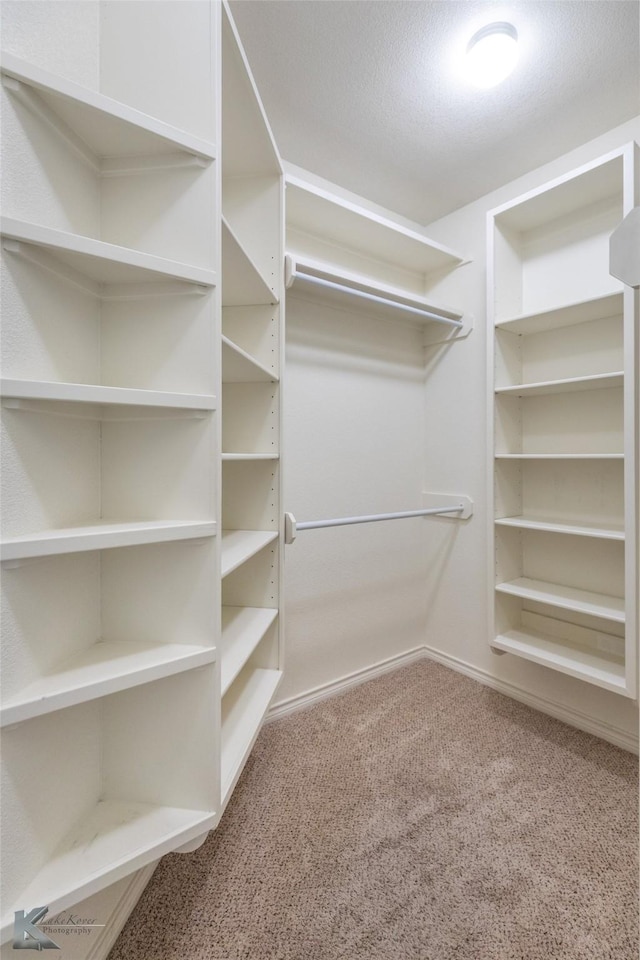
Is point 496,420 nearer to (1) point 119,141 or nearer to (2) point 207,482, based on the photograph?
(2) point 207,482

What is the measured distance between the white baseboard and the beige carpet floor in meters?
0.06

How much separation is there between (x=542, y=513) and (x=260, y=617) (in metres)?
1.49

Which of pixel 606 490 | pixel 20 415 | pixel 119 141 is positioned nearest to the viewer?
pixel 20 415

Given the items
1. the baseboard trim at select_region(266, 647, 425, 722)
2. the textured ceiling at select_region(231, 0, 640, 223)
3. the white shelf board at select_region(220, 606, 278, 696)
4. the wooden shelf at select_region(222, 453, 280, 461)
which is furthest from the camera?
the baseboard trim at select_region(266, 647, 425, 722)

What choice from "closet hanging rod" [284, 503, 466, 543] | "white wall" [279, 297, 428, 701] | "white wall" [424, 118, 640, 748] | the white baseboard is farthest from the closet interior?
"white wall" [424, 118, 640, 748]

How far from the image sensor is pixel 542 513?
1.98 metres

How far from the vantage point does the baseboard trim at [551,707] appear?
1.70 m

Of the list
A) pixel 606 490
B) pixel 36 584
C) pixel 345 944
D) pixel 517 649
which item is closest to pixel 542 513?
pixel 606 490

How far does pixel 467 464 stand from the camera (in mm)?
2260

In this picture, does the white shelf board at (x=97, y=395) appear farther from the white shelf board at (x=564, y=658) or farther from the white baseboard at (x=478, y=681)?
the white shelf board at (x=564, y=658)

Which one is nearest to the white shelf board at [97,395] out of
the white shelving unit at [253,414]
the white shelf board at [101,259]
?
the white shelf board at [101,259]

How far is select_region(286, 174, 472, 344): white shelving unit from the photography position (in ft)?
5.63

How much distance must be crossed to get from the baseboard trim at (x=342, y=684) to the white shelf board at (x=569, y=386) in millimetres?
1626

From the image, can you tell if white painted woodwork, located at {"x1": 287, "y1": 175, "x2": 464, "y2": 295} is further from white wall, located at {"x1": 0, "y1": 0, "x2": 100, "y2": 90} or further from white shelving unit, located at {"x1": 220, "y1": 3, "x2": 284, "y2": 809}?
white wall, located at {"x1": 0, "y1": 0, "x2": 100, "y2": 90}
